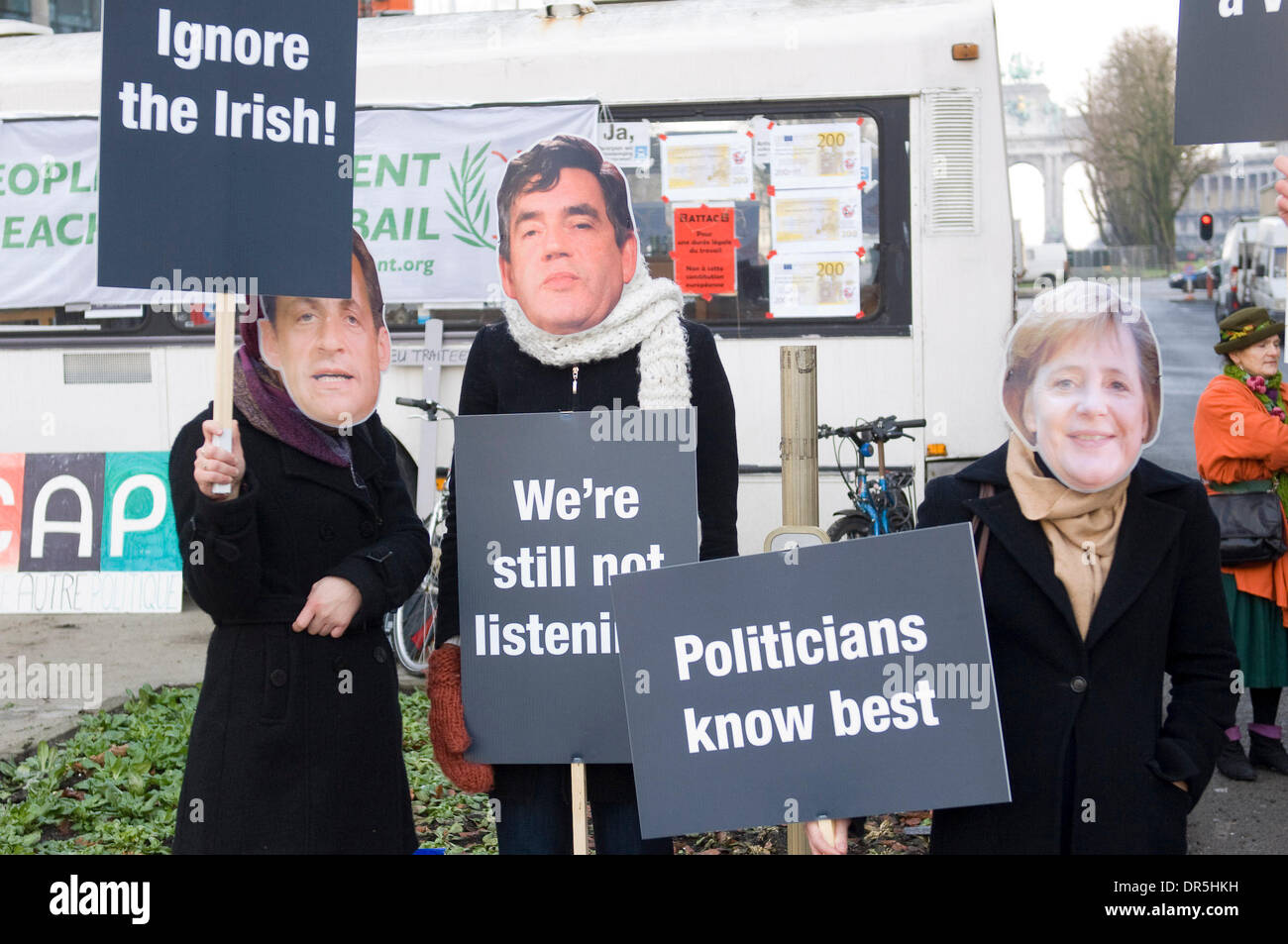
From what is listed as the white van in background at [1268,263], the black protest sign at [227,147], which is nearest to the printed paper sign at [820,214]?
the black protest sign at [227,147]

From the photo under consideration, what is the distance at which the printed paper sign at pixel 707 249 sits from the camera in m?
7.62

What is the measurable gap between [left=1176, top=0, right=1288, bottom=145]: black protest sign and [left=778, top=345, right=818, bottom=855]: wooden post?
1158 millimetres

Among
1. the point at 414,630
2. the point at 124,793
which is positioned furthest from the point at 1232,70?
the point at 414,630

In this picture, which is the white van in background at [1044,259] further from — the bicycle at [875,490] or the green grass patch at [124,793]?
the green grass patch at [124,793]

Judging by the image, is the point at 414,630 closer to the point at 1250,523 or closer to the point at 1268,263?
the point at 1250,523

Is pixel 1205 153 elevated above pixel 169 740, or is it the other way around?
pixel 1205 153

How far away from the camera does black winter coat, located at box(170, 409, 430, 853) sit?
10.1 feet

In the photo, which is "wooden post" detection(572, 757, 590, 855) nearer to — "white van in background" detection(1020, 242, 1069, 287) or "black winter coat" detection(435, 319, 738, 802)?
"black winter coat" detection(435, 319, 738, 802)

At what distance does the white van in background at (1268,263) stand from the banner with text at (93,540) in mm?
24289

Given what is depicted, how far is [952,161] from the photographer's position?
7.47 metres
